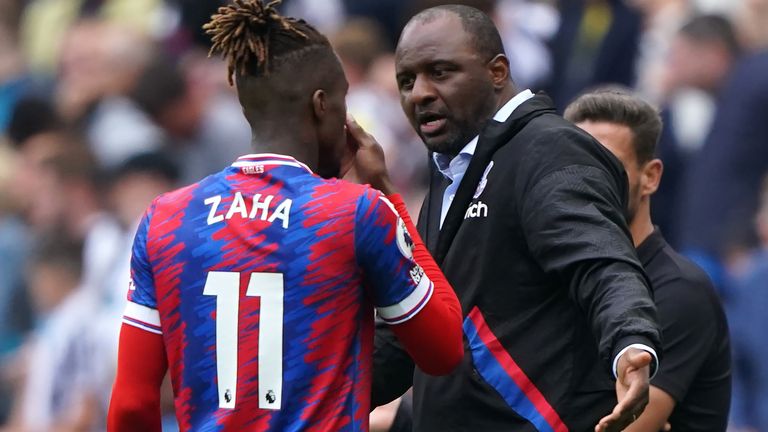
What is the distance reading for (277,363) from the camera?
13.0 ft

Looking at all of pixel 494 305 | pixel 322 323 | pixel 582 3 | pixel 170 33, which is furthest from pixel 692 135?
pixel 322 323

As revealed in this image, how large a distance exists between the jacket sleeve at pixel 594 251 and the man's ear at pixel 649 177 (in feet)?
2.81

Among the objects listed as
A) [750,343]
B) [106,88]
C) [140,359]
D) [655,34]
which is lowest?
[750,343]

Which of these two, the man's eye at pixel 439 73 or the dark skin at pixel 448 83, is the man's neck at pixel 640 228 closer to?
the dark skin at pixel 448 83

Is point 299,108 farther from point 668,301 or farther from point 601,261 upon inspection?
point 668,301

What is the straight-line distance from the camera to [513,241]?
174 inches

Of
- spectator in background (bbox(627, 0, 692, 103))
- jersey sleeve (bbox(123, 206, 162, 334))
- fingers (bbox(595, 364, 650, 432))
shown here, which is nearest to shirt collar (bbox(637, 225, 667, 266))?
fingers (bbox(595, 364, 650, 432))

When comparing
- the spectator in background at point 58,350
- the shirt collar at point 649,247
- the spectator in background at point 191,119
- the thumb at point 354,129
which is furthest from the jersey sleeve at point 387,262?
the spectator in background at point 191,119

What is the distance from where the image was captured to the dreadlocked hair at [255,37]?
4082mm

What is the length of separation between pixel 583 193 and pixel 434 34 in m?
0.68

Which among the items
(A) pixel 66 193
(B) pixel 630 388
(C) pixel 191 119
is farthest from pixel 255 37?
(A) pixel 66 193

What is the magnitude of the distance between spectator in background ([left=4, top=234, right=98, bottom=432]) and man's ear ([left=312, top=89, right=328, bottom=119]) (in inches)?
218

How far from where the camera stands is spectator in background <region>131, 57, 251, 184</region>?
33.2 feet

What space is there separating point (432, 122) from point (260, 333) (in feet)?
3.09
